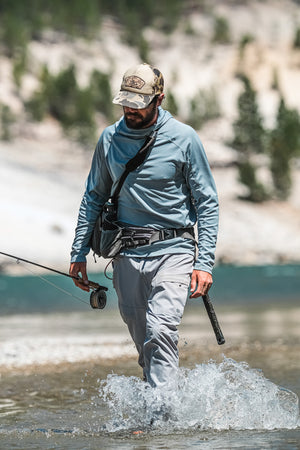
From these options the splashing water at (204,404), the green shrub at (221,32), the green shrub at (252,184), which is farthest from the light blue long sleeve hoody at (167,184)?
the green shrub at (221,32)

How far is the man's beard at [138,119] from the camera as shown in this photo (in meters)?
5.31

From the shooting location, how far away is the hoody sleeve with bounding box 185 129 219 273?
17.7 feet

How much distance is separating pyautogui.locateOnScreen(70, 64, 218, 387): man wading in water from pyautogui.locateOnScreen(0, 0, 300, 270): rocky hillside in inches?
1264

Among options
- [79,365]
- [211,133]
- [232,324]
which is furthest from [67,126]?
[79,365]

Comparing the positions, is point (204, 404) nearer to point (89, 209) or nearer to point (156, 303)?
point (156, 303)

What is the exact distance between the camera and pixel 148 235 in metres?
5.46

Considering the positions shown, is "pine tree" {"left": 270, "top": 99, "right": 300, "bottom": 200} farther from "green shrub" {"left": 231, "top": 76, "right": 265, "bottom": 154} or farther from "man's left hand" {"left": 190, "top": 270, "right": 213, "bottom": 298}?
"man's left hand" {"left": 190, "top": 270, "right": 213, "bottom": 298}

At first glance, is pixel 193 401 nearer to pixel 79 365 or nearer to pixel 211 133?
pixel 79 365

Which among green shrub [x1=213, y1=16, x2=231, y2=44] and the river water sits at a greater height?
the river water

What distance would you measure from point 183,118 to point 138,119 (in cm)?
6616

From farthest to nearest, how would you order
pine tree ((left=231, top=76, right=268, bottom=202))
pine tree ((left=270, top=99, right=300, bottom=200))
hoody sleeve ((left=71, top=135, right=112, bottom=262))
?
pine tree ((left=231, top=76, right=268, bottom=202)), pine tree ((left=270, top=99, right=300, bottom=200)), hoody sleeve ((left=71, top=135, right=112, bottom=262))

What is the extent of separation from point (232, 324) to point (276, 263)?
100ft

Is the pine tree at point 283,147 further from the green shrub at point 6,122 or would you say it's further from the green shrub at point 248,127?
the green shrub at point 6,122

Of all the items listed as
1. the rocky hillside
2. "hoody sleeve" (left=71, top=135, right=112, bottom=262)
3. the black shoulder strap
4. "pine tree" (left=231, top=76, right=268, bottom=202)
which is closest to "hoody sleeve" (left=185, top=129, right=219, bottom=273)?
the black shoulder strap
